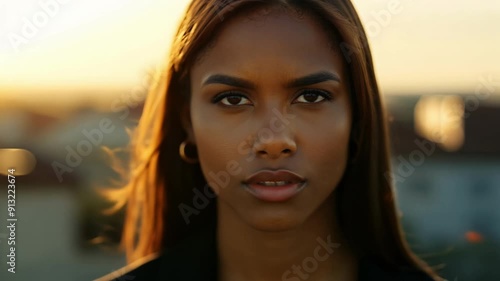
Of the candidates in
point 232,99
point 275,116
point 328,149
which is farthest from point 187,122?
point 328,149

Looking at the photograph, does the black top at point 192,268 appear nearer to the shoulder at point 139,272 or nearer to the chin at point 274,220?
the shoulder at point 139,272

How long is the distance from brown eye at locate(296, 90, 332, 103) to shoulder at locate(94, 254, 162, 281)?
84cm

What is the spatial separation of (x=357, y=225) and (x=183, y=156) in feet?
2.22

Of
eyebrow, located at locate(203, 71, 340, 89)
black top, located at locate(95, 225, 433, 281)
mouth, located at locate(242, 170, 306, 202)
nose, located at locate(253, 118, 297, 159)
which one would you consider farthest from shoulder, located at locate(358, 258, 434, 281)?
eyebrow, located at locate(203, 71, 340, 89)

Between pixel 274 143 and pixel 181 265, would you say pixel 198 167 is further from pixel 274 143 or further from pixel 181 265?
pixel 274 143

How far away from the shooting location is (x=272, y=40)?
289 cm

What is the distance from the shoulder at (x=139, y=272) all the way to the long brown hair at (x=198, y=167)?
0.15 metres

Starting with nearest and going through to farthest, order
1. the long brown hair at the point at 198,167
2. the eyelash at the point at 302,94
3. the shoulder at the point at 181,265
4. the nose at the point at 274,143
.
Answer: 1. the nose at the point at 274,143
2. the eyelash at the point at 302,94
3. the long brown hair at the point at 198,167
4. the shoulder at the point at 181,265

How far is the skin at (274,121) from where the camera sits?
9.42 feet

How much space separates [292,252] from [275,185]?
0.36 meters

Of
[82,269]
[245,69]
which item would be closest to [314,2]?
[245,69]

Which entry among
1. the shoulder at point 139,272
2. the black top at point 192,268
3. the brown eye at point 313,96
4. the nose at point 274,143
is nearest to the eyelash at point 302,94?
the brown eye at point 313,96

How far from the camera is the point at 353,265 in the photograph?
316 centimetres

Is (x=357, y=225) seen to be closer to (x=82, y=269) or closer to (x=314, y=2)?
(x=314, y=2)
